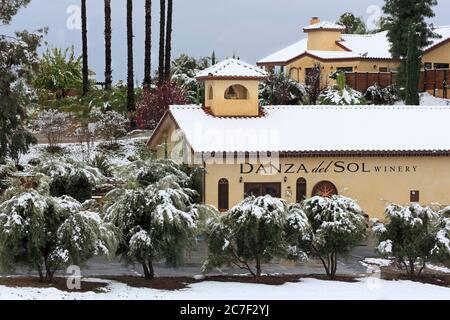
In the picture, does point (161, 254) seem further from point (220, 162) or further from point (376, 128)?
point (376, 128)

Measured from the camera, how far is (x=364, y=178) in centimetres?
3475

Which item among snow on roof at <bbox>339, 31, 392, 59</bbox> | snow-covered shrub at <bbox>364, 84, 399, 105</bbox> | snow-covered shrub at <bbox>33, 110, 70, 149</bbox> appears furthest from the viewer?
snow on roof at <bbox>339, 31, 392, 59</bbox>

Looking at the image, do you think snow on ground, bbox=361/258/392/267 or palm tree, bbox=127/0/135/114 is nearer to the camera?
snow on ground, bbox=361/258/392/267

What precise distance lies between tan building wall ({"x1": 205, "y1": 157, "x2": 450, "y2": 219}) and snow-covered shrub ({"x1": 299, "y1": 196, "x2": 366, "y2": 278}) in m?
6.36

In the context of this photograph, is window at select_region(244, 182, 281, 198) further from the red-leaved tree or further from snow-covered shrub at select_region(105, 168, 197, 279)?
the red-leaved tree

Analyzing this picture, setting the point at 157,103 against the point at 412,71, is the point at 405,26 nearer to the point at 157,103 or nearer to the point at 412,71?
the point at 412,71

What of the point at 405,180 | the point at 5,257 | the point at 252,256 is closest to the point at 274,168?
the point at 405,180

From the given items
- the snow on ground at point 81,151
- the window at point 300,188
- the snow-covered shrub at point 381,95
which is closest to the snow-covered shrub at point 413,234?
the window at point 300,188

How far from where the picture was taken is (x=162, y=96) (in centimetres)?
4809

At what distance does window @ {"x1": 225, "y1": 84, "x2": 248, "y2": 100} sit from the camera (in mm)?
37281

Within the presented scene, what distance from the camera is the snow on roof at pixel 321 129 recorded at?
3384cm

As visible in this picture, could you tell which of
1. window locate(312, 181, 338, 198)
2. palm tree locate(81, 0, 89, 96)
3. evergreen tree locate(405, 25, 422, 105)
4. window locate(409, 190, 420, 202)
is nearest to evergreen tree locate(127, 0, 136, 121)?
palm tree locate(81, 0, 89, 96)

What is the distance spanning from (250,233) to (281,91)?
2900cm

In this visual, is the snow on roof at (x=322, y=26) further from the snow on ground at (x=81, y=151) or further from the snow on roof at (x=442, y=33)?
the snow on ground at (x=81, y=151)
